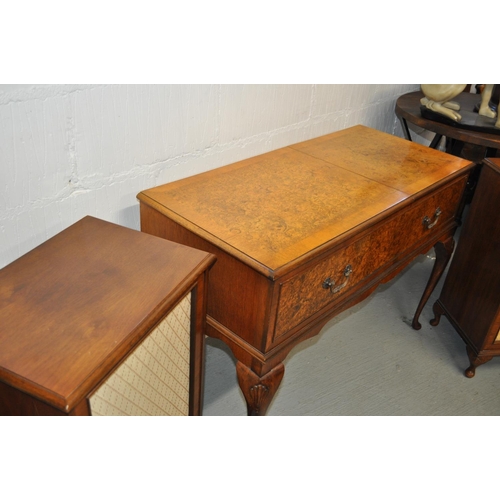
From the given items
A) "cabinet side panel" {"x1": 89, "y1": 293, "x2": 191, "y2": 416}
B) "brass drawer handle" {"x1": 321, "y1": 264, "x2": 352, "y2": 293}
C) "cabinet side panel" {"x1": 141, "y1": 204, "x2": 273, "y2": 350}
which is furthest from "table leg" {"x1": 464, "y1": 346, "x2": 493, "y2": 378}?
"cabinet side panel" {"x1": 89, "y1": 293, "x2": 191, "y2": 416}

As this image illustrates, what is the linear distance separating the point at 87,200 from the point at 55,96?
0.32 meters

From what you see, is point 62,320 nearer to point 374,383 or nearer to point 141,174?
point 141,174

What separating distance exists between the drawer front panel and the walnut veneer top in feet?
0.21

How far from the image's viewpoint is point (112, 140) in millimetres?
1490

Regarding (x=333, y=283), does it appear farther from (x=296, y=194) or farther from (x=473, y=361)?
(x=473, y=361)

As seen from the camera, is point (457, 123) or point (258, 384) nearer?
point (258, 384)

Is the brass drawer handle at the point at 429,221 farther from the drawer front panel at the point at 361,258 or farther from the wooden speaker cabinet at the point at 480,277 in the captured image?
the wooden speaker cabinet at the point at 480,277

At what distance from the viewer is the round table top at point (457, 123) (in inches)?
84.6

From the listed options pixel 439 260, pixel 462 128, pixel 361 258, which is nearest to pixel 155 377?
pixel 361 258

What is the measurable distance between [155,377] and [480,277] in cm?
150

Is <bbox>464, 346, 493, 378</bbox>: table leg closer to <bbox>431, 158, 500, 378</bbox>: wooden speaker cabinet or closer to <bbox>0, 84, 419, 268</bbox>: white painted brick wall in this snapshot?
<bbox>431, 158, 500, 378</bbox>: wooden speaker cabinet

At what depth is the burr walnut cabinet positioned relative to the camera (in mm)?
1285

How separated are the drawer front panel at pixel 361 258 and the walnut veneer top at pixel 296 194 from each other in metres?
0.07

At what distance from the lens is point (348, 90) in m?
2.27
